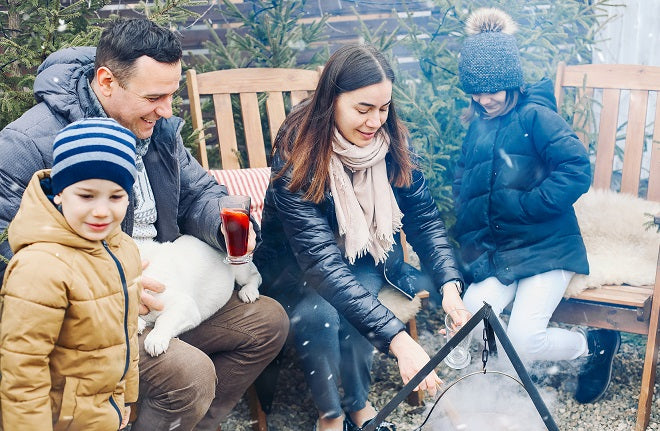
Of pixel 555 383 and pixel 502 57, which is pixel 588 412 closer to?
pixel 555 383

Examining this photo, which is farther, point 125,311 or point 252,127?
point 252,127

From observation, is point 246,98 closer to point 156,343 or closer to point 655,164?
point 156,343

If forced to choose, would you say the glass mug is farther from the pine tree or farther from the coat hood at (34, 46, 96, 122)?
the pine tree

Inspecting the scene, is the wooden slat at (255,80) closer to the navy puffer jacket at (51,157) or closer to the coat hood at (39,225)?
the navy puffer jacket at (51,157)

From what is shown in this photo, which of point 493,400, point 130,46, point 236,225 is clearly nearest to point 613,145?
point 493,400

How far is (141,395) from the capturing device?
256cm

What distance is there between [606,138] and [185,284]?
2794 millimetres

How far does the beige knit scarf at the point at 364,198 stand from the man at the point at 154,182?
47cm

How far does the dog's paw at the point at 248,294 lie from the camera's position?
9.61ft

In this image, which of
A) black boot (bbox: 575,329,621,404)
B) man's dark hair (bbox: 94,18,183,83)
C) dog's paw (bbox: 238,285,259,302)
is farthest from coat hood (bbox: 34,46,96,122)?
black boot (bbox: 575,329,621,404)

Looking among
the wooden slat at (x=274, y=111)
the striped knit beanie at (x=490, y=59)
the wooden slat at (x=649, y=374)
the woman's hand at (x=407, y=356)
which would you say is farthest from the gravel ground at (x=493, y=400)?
the striped knit beanie at (x=490, y=59)

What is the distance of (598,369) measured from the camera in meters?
3.56

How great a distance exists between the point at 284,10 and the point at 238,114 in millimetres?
776

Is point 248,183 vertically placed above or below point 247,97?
below
